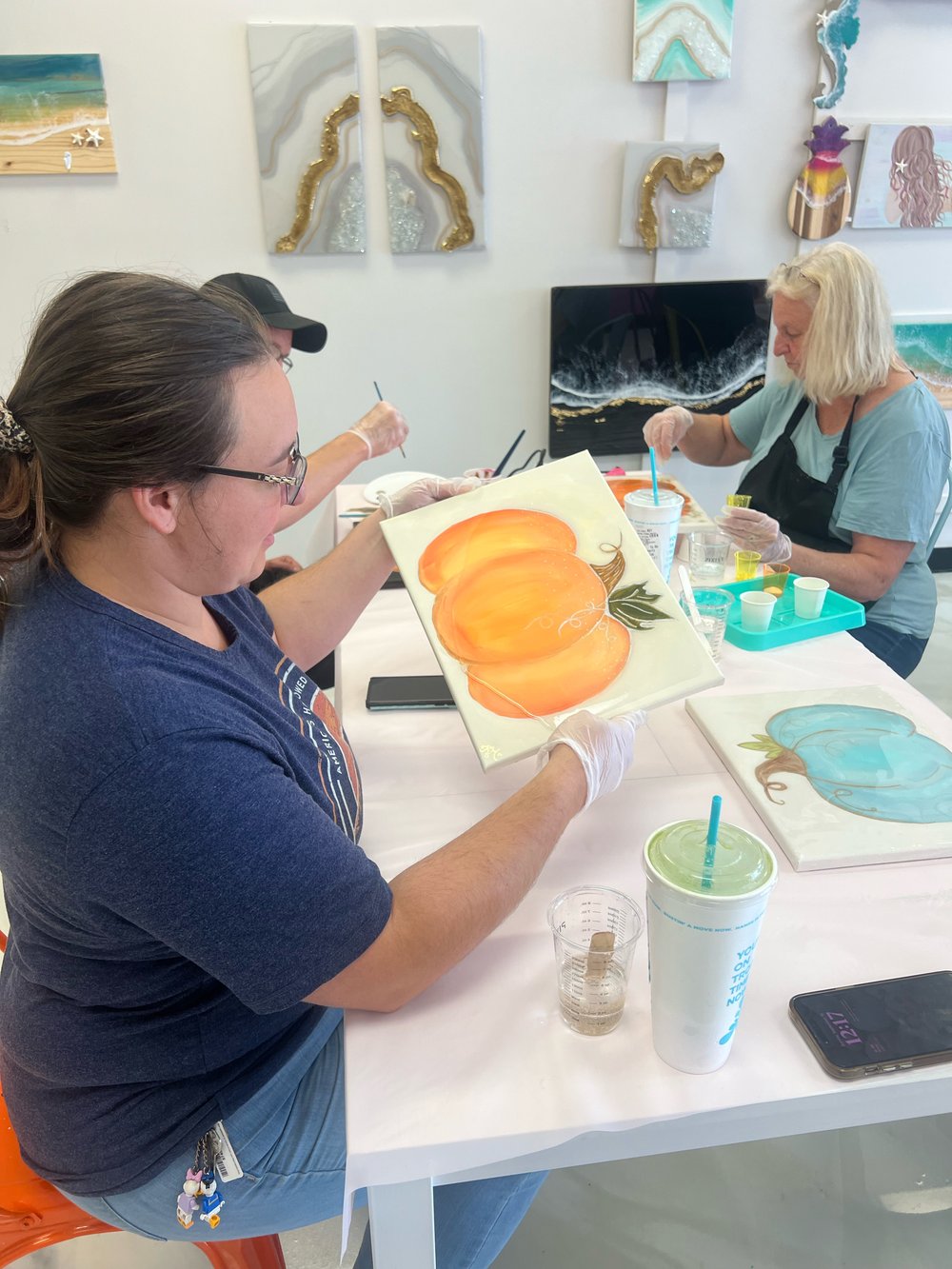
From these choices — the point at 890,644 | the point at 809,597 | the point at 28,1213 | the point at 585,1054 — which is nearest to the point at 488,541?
the point at 809,597

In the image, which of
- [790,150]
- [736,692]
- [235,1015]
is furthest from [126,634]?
[790,150]

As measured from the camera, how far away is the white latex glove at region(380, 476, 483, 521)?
1544 millimetres

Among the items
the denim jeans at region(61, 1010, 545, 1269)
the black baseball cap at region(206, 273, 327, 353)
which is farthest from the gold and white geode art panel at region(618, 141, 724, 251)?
the denim jeans at region(61, 1010, 545, 1269)

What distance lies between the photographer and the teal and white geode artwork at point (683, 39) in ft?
9.75

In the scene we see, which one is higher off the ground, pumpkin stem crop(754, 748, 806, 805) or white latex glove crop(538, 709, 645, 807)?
white latex glove crop(538, 709, 645, 807)

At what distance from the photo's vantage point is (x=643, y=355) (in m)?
3.43

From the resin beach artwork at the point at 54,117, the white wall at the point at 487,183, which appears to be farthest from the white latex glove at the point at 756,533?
the resin beach artwork at the point at 54,117

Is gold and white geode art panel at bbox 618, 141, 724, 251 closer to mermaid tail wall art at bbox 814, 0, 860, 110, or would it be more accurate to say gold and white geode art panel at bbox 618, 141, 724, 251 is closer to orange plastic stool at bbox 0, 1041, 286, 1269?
mermaid tail wall art at bbox 814, 0, 860, 110

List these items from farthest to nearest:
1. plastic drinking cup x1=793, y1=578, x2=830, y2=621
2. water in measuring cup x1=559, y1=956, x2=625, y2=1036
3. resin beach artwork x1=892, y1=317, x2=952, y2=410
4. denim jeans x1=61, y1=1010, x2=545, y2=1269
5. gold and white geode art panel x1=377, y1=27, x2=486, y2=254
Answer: resin beach artwork x1=892, y1=317, x2=952, y2=410 → gold and white geode art panel x1=377, y1=27, x2=486, y2=254 → plastic drinking cup x1=793, y1=578, x2=830, y2=621 → denim jeans x1=61, y1=1010, x2=545, y2=1269 → water in measuring cup x1=559, y1=956, x2=625, y2=1036

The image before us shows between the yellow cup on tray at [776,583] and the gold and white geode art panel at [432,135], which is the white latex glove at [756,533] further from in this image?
the gold and white geode art panel at [432,135]

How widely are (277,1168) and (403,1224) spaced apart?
23cm

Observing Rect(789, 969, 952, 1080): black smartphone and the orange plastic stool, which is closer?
Rect(789, 969, 952, 1080): black smartphone

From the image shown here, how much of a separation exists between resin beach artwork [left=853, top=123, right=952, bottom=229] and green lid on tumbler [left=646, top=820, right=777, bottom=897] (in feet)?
10.9

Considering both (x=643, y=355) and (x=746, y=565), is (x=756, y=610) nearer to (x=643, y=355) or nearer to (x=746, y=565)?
(x=746, y=565)
